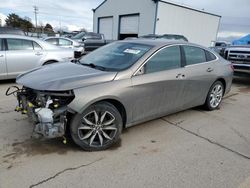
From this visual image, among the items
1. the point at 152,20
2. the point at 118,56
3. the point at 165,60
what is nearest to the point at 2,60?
the point at 118,56

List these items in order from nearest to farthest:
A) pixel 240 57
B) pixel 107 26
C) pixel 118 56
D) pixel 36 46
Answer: pixel 118 56
pixel 36 46
pixel 240 57
pixel 107 26

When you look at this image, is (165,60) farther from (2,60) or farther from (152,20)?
(152,20)

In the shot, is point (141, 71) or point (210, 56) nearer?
point (141, 71)

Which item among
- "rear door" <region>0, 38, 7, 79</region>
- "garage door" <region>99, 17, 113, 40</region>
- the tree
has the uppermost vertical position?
the tree

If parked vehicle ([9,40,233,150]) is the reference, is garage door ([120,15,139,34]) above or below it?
above

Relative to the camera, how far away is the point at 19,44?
6758 millimetres

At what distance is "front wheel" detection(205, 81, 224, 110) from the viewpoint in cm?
495

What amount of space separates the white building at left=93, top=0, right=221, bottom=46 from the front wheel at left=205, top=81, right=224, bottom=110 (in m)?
16.2

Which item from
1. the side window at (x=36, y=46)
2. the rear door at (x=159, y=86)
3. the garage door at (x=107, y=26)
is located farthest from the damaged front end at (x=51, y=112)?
the garage door at (x=107, y=26)

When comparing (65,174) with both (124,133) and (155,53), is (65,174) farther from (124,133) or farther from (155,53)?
(155,53)

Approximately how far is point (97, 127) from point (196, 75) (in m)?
2.28

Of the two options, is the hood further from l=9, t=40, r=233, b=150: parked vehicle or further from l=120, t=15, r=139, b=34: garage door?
l=120, t=15, r=139, b=34: garage door

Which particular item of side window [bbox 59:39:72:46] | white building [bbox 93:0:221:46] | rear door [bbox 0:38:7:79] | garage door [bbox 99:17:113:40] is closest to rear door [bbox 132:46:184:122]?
rear door [bbox 0:38:7:79]

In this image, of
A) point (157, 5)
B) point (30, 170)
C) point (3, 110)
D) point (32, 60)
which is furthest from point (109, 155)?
point (157, 5)
